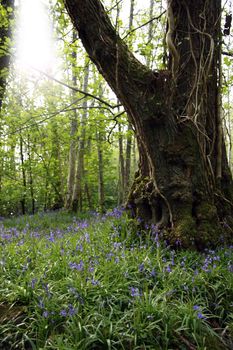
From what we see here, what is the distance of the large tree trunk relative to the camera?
140 inches

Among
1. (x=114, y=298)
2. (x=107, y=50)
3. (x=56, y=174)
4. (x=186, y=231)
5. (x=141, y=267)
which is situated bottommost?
(x=114, y=298)

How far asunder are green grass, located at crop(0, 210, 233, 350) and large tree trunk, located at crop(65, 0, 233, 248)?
1.59 feet

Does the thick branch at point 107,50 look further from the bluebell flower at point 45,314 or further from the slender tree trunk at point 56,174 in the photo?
the slender tree trunk at point 56,174

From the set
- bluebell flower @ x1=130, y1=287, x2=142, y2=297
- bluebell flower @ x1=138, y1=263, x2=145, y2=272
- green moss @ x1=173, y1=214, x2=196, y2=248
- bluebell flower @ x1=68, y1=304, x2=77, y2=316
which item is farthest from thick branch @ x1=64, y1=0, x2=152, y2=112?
bluebell flower @ x1=68, y1=304, x2=77, y2=316

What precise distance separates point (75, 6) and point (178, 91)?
1.71 m

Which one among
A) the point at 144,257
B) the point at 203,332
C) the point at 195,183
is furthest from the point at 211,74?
the point at 203,332

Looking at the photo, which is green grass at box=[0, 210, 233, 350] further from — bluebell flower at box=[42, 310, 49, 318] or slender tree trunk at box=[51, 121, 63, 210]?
slender tree trunk at box=[51, 121, 63, 210]

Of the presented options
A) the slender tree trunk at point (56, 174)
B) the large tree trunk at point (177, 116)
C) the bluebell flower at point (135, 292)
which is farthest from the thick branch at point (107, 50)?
the slender tree trunk at point (56, 174)

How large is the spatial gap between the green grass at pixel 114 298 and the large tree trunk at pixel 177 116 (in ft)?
1.59

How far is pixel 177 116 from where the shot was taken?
386cm

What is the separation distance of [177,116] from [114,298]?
2.44 m

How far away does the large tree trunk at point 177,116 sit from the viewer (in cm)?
354

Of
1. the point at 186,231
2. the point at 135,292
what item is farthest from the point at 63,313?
the point at 186,231

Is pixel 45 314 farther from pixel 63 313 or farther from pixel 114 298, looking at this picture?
pixel 114 298
